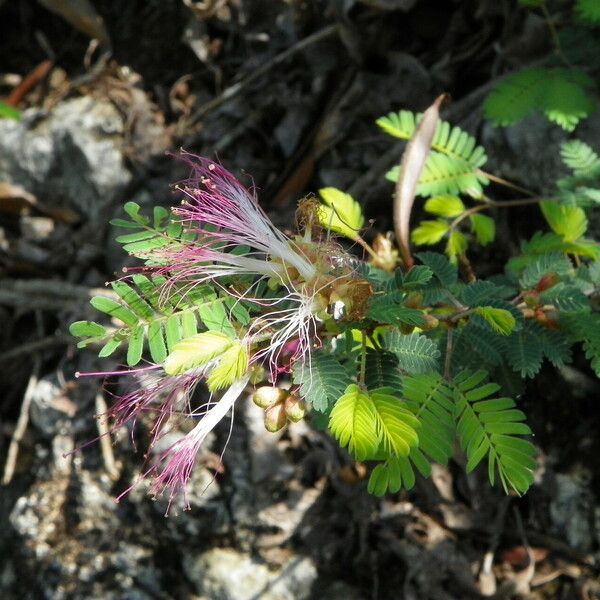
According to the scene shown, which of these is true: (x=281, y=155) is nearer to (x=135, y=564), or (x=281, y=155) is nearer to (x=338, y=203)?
(x=338, y=203)

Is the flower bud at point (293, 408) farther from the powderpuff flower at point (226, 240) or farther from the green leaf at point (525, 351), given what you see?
the green leaf at point (525, 351)

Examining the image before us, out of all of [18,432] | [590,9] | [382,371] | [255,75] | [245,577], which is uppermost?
[590,9]

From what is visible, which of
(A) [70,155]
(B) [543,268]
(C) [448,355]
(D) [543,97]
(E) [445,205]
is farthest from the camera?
(A) [70,155]

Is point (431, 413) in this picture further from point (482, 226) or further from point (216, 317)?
point (482, 226)

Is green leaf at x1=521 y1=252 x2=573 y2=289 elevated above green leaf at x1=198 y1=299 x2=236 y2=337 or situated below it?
below

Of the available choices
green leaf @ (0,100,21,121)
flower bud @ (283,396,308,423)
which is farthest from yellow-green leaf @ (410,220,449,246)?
green leaf @ (0,100,21,121)

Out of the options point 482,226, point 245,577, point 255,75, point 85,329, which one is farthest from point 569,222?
point 255,75

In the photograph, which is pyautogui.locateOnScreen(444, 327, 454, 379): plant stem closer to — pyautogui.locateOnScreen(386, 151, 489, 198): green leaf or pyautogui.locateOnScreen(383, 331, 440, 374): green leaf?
pyautogui.locateOnScreen(383, 331, 440, 374): green leaf
